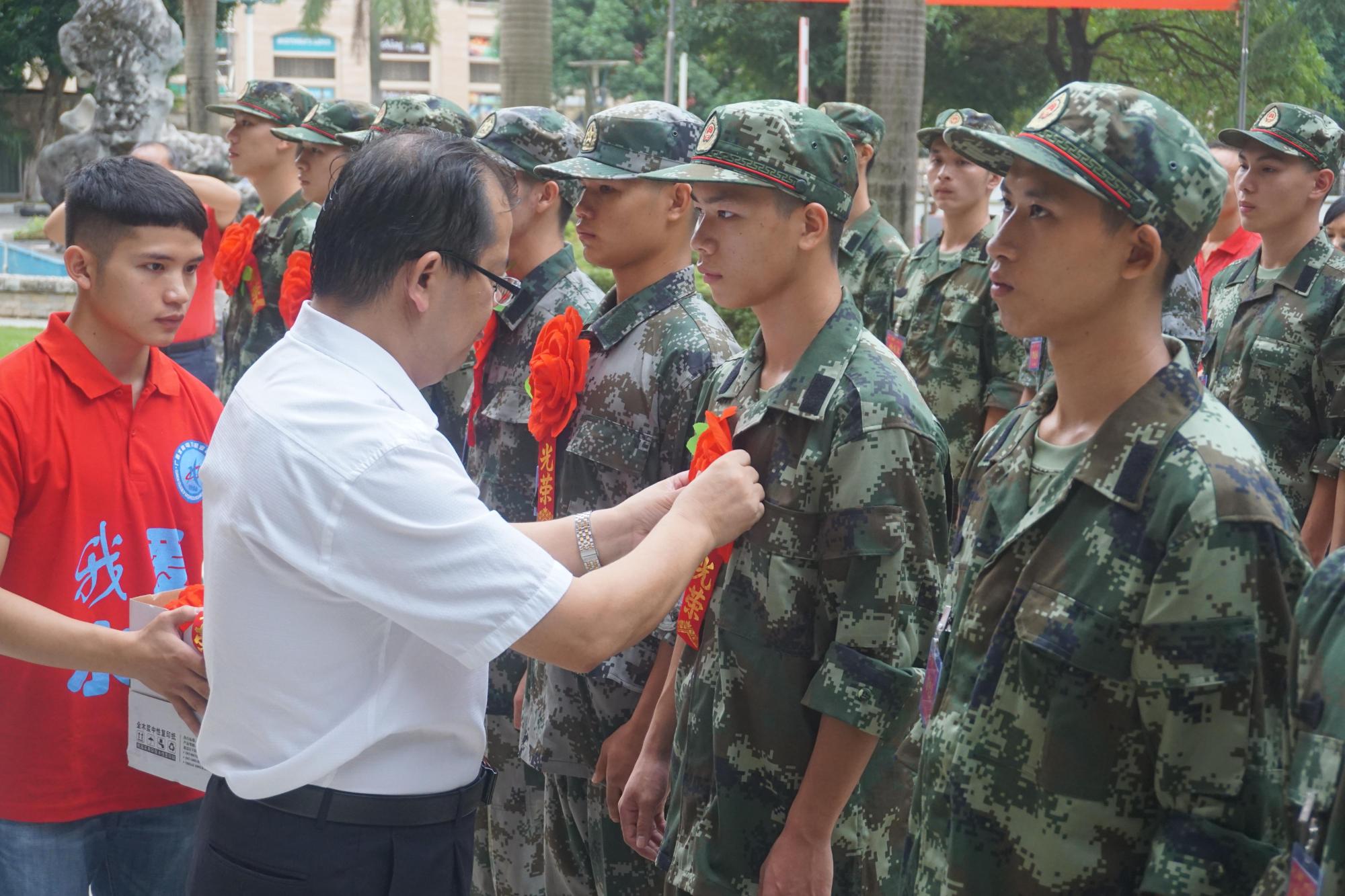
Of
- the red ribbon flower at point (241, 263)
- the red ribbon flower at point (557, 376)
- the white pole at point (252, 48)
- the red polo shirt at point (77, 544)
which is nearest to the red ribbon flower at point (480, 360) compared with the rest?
the red ribbon flower at point (557, 376)

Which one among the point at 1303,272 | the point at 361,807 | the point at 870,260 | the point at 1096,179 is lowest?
the point at 361,807

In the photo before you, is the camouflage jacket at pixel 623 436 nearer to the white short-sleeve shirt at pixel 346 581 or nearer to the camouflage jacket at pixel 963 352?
the white short-sleeve shirt at pixel 346 581

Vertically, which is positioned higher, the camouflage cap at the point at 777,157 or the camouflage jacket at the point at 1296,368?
the camouflage cap at the point at 777,157

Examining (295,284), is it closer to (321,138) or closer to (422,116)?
(321,138)

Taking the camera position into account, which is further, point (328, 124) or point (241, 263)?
point (241, 263)

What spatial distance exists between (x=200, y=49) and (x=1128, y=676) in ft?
67.6

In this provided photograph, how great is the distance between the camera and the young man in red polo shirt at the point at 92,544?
2.73 m

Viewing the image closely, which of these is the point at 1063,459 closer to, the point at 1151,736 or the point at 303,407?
the point at 1151,736

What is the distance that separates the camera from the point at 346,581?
1.95 metres

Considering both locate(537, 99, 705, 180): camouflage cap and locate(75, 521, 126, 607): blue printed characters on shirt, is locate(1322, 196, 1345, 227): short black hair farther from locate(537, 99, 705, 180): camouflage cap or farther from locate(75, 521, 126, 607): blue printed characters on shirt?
locate(75, 521, 126, 607): blue printed characters on shirt

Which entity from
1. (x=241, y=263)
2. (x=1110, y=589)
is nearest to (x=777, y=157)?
(x=1110, y=589)

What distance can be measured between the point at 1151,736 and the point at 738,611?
957 millimetres

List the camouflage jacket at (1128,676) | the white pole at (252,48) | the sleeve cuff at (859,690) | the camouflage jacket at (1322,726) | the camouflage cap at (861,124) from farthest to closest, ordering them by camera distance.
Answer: the white pole at (252,48) → the camouflage cap at (861,124) → the sleeve cuff at (859,690) → the camouflage jacket at (1128,676) → the camouflage jacket at (1322,726)

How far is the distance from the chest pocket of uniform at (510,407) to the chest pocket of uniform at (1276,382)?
3.07 m
